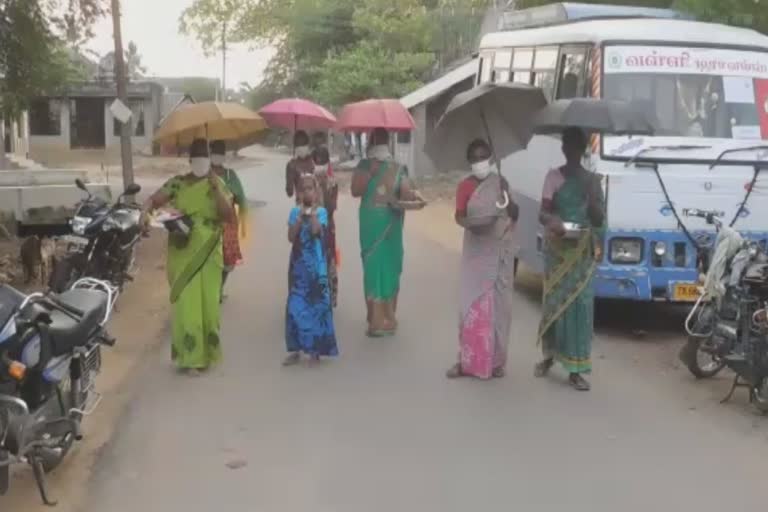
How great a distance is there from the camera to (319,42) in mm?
42969

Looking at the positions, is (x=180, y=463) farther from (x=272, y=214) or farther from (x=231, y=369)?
(x=272, y=214)

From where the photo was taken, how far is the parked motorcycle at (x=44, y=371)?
479cm

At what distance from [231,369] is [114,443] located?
195cm

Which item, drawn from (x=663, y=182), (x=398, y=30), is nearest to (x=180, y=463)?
(x=663, y=182)

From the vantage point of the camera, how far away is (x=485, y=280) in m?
7.84

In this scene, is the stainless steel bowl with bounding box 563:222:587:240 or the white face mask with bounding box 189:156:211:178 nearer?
the stainless steel bowl with bounding box 563:222:587:240

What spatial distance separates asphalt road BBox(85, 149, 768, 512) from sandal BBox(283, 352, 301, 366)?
8 centimetres

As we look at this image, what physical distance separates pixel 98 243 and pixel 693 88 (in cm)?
559

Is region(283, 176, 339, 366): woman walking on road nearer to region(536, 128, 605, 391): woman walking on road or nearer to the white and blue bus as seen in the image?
region(536, 128, 605, 391): woman walking on road

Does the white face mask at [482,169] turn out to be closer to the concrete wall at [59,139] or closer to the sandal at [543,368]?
the sandal at [543,368]

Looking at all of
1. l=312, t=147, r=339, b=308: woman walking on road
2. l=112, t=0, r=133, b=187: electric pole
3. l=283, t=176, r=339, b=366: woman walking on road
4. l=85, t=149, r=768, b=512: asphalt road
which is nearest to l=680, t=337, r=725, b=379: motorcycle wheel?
l=85, t=149, r=768, b=512: asphalt road

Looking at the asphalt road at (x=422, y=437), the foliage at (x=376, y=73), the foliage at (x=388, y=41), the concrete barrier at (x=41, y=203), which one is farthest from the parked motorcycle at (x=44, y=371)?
the foliage at (x=376, y=73)

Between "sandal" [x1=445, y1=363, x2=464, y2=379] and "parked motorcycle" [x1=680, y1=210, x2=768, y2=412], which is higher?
"parked motorcycle" [x1=680, y1=210, x2=768, y2=412]

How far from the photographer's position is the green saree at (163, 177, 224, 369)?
25.8ft
